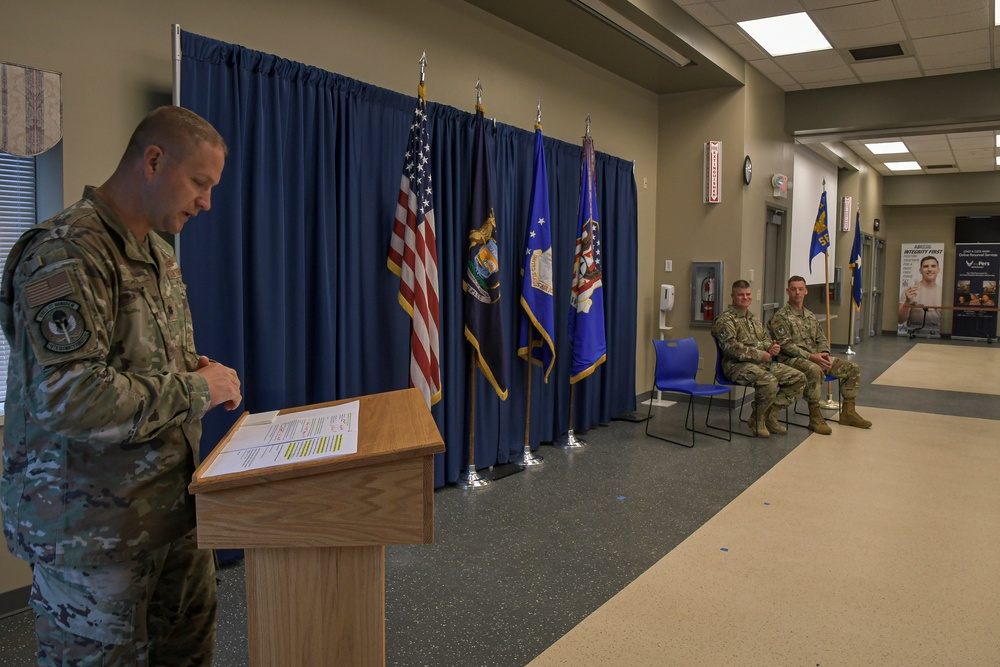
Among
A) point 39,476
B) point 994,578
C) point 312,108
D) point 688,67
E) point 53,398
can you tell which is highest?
point 688,67

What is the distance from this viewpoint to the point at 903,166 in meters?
12.1

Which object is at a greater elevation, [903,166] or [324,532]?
[903,166]

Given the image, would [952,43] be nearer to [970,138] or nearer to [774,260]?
[774,260]

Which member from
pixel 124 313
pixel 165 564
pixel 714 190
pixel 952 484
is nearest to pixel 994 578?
pixel 952 484

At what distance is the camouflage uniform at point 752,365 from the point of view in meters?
5.43

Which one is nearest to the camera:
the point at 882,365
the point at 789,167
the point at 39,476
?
the point at 39,476

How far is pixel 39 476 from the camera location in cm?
133

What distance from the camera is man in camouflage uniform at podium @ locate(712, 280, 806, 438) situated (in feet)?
17.9

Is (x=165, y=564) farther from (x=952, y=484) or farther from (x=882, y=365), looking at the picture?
(x=882, y=365)

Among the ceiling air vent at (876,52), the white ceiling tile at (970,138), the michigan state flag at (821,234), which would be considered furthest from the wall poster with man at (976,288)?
the ceiling air vent at (876,52)

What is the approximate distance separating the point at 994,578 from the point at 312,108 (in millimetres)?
3688

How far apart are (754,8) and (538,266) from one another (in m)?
2.59

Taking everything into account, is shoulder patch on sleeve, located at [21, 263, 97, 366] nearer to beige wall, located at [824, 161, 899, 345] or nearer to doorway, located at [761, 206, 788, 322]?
doorway, located at [761, 206, 788, 322]

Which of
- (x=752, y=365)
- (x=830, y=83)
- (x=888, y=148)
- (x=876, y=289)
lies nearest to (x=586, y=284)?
(x=752, y=365)
